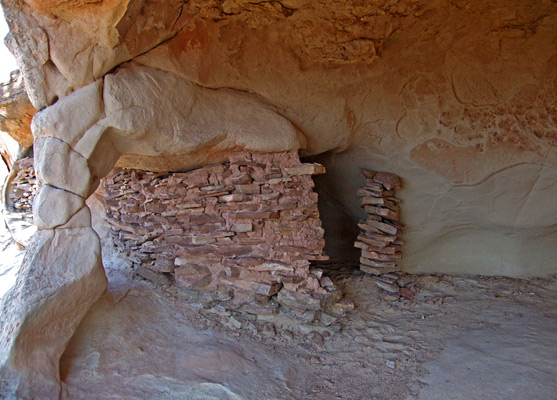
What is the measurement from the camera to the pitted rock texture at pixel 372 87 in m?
2.32

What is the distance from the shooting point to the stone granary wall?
9.77 feet

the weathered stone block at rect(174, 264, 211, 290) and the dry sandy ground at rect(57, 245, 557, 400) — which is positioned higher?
the weathered stone block at rect(174, 264, 211, 290)

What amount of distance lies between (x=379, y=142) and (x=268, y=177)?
4.39ft

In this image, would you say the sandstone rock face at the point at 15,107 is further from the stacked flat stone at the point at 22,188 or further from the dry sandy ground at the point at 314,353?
the dry sandy ground at the point at 314,353

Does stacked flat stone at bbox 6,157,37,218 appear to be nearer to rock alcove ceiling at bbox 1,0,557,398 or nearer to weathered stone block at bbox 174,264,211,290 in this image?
rock alcove ceiling at bbox 1,0,557,398

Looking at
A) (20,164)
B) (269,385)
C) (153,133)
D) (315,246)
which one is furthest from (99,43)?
(20,164)

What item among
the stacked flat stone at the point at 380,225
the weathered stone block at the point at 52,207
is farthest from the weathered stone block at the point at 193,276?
the stacked flat stone at the point at 380,225

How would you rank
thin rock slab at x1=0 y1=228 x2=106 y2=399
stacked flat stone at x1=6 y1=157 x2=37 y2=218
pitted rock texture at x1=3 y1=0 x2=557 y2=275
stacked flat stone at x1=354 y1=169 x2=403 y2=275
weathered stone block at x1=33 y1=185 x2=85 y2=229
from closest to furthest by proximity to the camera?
1. thin rock slab at x1=0 y1=228 x2=106 y2=399
2. weathered stone block at x1=33 y1=185 x2=85 y2=229
3. pitted rock texture at x1=3 y1=0 x2=557 y2=275
4. stacked flat stone at x1=354 y1=169 x2=403 y2=275
5. stacked flat stone at x1=6 y1=157 x2=37 y2=218

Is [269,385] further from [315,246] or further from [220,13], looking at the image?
[220,13]

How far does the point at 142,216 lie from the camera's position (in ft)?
10.6

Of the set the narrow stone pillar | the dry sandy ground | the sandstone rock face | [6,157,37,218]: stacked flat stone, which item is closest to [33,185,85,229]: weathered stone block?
the narrow stone pillar

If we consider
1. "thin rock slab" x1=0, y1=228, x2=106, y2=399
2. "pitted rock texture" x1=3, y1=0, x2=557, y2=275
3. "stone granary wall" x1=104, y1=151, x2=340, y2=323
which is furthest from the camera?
"stone granary wall" x1=104, y1=151, x2=340, y2=323

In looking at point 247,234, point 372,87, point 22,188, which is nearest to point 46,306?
point 247,234

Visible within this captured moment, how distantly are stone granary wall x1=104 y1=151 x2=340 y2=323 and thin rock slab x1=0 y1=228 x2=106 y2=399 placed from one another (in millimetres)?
850
